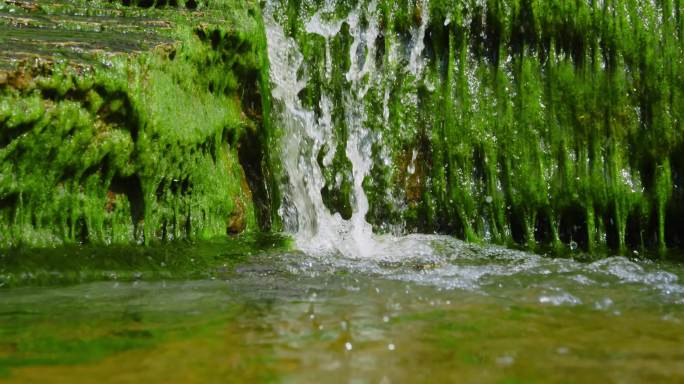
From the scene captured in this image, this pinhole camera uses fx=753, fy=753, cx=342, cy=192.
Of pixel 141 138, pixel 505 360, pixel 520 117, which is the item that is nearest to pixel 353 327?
pixel 505 360

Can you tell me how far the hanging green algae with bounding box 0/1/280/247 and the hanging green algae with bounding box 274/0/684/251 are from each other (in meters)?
0.66

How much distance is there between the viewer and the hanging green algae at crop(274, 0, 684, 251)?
5.66 metres

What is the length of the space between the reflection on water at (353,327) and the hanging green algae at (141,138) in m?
0.88

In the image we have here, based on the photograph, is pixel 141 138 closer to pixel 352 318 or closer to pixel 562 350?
pixel 352 318

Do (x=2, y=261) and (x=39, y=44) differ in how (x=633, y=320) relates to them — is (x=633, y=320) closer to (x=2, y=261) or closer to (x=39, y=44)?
(x=2, y=261)

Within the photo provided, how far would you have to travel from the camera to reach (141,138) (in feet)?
15.2

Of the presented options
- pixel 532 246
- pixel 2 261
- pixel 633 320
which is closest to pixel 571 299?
pixel 633 320

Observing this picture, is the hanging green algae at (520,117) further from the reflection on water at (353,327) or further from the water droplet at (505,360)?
the water droplet at (505,360)

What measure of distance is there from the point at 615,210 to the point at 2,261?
4194 mm

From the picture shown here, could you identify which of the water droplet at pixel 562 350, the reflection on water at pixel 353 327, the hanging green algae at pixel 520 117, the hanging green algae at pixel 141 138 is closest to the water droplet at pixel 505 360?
the reflection on water at pixel 353 327

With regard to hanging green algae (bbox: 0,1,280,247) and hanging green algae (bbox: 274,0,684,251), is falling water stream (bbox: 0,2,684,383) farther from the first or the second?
hanging green algae (bbox: 274,0,684,251)

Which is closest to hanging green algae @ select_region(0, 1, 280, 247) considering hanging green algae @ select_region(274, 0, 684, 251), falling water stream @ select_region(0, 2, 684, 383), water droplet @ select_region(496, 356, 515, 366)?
falling water stream @ select_region(0, 2, 684, 383)

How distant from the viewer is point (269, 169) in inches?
227

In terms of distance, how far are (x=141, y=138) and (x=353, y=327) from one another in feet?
8.25
